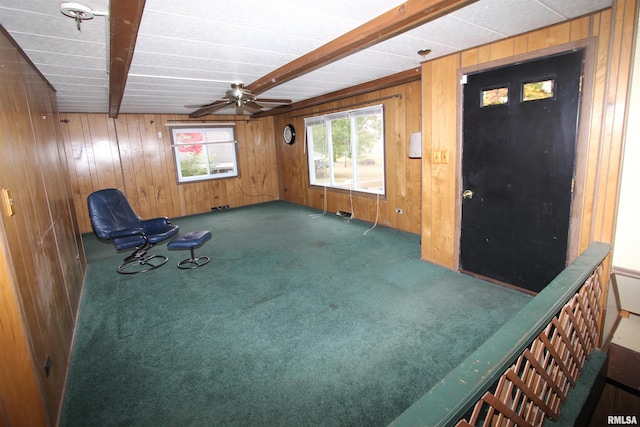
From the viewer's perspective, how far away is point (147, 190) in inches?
262

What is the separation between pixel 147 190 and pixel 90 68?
13.3ft

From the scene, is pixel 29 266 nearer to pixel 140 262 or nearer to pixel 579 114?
pixel 140 262

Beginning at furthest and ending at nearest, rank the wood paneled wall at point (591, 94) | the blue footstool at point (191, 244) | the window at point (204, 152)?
the window at point (204, 152) < the blue footstool at point (191, 244) < the wood paneled wall at point (591, 94)

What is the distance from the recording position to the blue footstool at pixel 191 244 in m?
3.76

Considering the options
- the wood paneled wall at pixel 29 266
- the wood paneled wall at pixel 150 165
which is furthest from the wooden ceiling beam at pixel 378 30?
the wood paneled wall at pixel 150 165

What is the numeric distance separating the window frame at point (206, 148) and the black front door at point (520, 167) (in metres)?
5.70

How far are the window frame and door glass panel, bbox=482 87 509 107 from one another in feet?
19.2

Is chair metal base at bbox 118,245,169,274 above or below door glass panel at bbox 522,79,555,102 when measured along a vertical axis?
below

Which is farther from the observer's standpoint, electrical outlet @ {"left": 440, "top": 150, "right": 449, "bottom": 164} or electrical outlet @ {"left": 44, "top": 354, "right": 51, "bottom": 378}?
electrical outlet @ {"left": 440, "top": 150, "right": 449, "bottom": 164}

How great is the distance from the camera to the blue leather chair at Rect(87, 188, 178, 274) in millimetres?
3803

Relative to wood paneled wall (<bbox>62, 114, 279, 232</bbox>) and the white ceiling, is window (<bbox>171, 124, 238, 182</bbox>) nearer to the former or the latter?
wood paneled wall (<bbox>62, 114, 279, 232</bbox>)

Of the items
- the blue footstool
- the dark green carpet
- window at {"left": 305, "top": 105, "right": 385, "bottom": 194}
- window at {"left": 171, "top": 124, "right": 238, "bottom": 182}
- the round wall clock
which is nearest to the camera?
the dark green carpet

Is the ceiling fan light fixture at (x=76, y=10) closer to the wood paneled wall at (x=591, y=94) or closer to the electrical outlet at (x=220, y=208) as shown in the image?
the wood paneled wall at (x=591, y=94)

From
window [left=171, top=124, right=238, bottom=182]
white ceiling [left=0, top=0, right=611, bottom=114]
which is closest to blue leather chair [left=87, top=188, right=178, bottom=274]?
white ceiling [left=0, top=0, right=611, bottom=114]
